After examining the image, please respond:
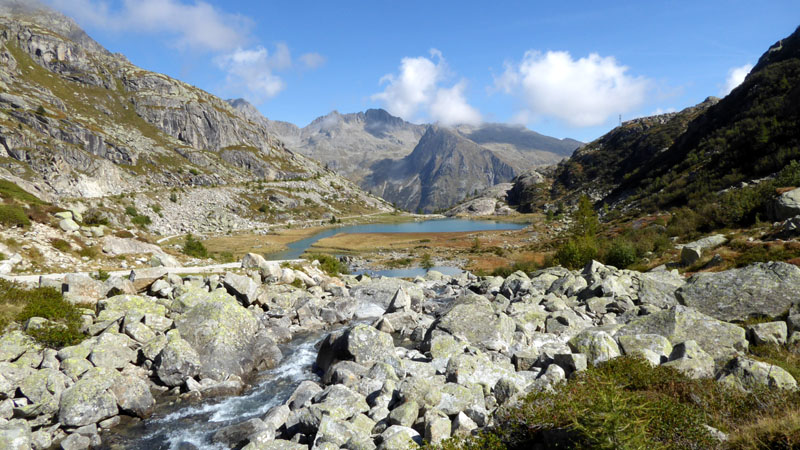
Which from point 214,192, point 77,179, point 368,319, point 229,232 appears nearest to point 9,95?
point 77,179

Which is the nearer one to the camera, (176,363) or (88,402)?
(88,402)

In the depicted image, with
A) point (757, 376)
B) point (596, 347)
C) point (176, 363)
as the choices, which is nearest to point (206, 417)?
point (176, 363)

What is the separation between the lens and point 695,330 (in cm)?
1650

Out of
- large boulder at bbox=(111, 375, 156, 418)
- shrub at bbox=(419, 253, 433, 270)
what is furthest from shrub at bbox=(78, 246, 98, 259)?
shrub at bbox=(419, 253, 433, 270)

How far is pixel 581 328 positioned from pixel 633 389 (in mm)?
12456

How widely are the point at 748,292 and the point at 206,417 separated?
28.9 meters

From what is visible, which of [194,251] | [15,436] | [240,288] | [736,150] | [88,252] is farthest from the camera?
[736,150]

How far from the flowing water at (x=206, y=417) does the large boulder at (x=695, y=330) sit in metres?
17.0

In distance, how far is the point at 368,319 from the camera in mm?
31984

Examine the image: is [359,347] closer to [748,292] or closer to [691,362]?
[691,362]

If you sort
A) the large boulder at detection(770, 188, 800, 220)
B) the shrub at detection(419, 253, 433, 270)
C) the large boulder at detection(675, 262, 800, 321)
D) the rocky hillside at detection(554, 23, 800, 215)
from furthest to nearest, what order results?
1. the rocky hillside at detection(554, 23, 800, 215)
2. the shrub at detection(419, 253, 433, 270)
3. the large boulder at detection(770, 188, 800, 220)
4. the large boulder at detection(675, 262, 800, 321)

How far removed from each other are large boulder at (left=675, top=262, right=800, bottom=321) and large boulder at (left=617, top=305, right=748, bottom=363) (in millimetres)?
5645

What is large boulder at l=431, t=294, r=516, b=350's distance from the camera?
2080 cm

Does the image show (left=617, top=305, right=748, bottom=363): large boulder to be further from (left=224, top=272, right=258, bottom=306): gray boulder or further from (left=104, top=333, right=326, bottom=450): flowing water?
(left=224, top=272, right=258, bottom=306): gray boulder
